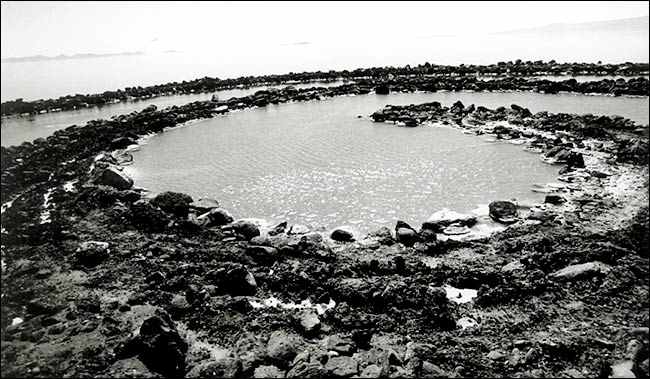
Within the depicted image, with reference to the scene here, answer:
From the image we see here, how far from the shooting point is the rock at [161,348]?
257 inches

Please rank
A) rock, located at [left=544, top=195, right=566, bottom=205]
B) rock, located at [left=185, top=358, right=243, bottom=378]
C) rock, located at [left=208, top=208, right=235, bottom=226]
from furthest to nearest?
rock, located at [left=544, top=195, right=566, bottom=205]
rock, located at [left=208, top=208, right=235, bottom=226]
rock, located at [left=185, top=358, right=243, bottom=378]

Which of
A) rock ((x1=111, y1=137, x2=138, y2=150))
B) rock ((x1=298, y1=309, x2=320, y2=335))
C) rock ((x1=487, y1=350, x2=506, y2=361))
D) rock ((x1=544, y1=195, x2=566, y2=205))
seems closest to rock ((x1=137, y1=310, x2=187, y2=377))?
rock ((x1=298, y1=309, x2=320, y2=335))

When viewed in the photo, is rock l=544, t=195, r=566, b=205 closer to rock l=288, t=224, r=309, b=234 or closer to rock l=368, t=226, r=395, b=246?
rock l=368, t=226, r=395, b=246

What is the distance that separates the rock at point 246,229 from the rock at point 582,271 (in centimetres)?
670

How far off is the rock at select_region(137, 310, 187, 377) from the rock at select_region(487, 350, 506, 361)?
175 inches

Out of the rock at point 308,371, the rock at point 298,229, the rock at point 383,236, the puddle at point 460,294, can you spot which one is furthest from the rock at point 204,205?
the rock at point 308,371

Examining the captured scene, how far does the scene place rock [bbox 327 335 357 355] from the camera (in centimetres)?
673

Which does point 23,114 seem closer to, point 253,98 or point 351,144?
point 253,98

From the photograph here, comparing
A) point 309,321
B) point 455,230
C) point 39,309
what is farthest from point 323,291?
point 39,309

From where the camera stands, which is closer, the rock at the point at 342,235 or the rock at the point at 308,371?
the rock at the point at 308,371

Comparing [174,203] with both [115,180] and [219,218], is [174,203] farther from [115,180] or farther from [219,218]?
[115,180]

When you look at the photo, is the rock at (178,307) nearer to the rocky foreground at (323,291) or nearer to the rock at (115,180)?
the rocky foreground at (323,291)

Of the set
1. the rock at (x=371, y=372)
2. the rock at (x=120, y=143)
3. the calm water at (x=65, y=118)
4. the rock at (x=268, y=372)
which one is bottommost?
the rock at (x=268, y=372)

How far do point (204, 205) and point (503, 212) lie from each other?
8.28 m
